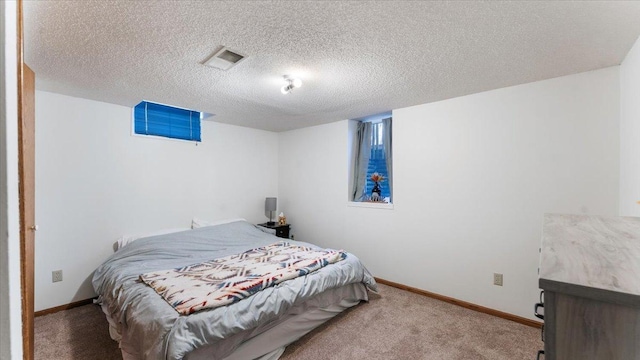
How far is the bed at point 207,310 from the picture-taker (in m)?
1.63

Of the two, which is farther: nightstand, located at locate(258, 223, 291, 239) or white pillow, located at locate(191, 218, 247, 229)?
nightstand, located at locate(258, 223, 291, 239)

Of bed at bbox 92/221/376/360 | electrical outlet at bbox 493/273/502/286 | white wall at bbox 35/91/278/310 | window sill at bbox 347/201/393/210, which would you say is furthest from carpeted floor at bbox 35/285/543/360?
window sill at bbox 347/201/393/210

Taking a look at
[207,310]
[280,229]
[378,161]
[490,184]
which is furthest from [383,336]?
[280,229]

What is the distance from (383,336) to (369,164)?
236cm

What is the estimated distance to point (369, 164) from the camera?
406cm

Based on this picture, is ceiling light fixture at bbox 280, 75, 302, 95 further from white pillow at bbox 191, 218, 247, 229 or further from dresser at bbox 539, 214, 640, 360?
white pillow at bbox 191, 218, 247, 229

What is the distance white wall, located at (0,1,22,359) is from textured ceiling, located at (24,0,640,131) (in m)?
1.12

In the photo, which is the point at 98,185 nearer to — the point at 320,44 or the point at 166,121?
the point at 166,121

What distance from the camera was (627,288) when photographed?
52 cm

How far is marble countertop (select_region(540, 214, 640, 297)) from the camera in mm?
554

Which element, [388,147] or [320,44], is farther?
[388,147]

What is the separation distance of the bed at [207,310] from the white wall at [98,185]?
37cm

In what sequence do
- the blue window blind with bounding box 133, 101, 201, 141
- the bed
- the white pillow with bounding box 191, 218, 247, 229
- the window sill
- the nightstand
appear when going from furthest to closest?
the nightstand → the white pillow with bounding box 191, 218, 247, 229 → the window sill → the blue window blind with bounding box 133, 101, 201, 141 → the bed

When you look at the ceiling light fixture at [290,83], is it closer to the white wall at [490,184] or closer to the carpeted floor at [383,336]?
the white wall at [490,184]
